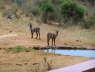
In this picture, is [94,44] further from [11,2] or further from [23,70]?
[11,2]

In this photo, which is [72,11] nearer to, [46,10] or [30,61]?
[46,10]

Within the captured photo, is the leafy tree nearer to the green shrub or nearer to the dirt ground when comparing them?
the green shrub

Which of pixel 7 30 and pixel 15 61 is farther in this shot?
pixel 7 30

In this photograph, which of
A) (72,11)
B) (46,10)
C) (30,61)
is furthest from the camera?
(46,10)

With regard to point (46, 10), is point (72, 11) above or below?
below

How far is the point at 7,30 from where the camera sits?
71.9ft

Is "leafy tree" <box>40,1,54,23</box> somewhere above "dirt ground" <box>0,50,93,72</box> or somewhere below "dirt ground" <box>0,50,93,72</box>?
above

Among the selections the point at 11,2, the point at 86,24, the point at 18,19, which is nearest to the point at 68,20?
the point at 86,24

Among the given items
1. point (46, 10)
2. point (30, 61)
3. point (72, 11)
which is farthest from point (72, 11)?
point (30, 61)

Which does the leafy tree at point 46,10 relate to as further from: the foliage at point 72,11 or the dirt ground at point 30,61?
the dirt ground at point 30,61

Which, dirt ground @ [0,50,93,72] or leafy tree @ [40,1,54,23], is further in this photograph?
Result: leafy tree @ [40,1,54,23]

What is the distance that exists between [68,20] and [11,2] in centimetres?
1370

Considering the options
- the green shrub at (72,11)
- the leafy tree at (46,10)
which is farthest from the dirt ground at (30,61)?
the green shrub at (72,11)

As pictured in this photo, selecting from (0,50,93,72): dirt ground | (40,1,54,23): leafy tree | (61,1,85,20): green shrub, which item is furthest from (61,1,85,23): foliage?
(0,50,93,72): dirt ground
